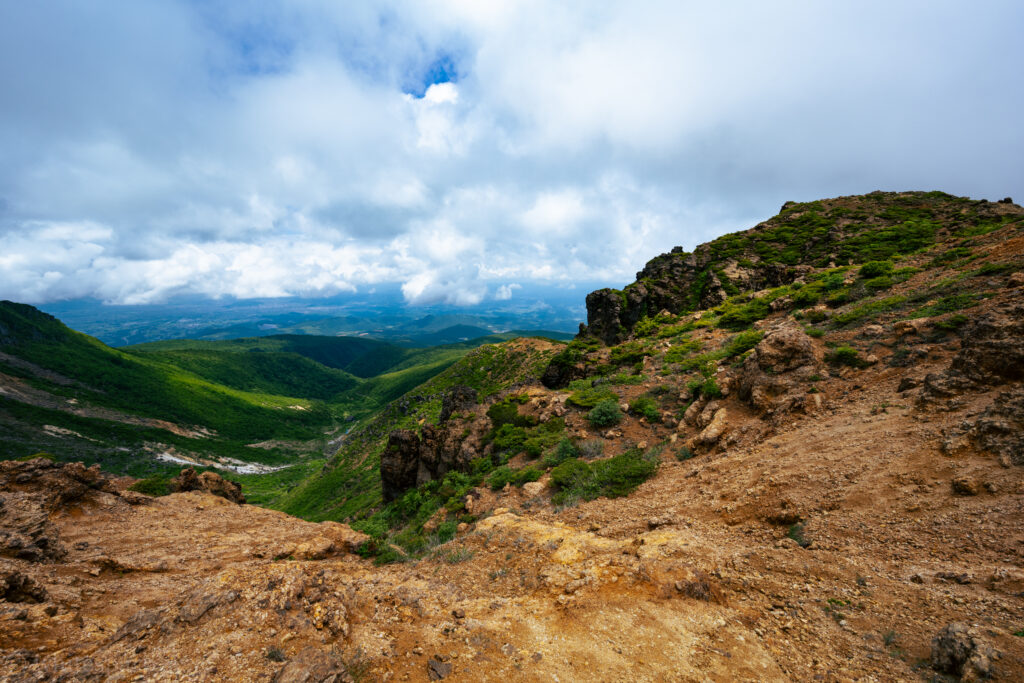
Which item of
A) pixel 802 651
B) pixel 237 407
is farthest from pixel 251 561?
pixel 237 407

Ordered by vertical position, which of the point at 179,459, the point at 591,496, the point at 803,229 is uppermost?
the point at 803,229

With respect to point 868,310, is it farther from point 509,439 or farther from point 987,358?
point 509,439

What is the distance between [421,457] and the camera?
2472 centimetres

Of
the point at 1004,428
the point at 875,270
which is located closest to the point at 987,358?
the point at 1004,428

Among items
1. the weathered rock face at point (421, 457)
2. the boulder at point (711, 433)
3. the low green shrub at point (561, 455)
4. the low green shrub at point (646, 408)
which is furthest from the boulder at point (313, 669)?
the weathered rock face at point (421, 457)

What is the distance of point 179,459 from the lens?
102 meters

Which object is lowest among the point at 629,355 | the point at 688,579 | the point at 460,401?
the point at 460,401

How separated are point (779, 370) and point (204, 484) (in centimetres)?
3199

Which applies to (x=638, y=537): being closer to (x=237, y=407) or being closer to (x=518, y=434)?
(x=518, y=434)

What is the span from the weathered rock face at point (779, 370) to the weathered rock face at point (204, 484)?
1143 inches

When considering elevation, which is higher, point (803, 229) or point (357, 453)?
point (803, 229)

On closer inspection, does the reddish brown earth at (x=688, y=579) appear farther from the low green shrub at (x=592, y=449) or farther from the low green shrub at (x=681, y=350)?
the low green shrub at (x=681, y=350)

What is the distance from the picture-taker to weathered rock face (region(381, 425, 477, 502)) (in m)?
21.8

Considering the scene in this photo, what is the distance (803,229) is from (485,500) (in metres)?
56.9
